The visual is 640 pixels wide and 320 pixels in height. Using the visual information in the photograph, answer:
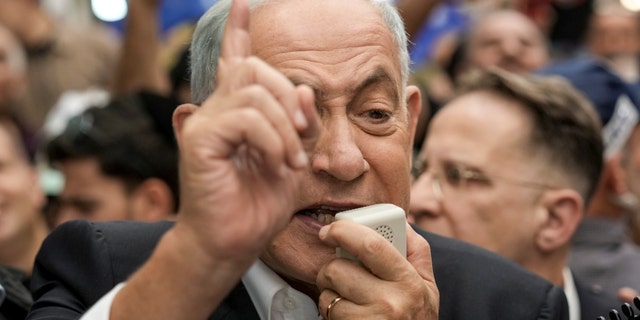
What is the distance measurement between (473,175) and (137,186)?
173cm

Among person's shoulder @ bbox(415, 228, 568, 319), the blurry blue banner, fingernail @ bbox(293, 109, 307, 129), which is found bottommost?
A: the blurry blue banner

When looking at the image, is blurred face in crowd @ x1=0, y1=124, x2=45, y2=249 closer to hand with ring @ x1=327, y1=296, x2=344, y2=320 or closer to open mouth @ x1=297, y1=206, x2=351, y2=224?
open mouth @ x1=297, y1=206, x2=351, y2=224

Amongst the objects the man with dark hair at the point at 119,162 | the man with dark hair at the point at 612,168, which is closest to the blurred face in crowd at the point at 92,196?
the man with dark hair at the point at 119,162

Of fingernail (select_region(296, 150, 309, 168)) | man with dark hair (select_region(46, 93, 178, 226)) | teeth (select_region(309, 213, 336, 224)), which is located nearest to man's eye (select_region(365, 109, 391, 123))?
teeth (select_region(309, 213, 336, 224))

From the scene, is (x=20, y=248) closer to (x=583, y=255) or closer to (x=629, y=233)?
(x=583, y=255)

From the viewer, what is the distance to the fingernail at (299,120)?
6.57ft

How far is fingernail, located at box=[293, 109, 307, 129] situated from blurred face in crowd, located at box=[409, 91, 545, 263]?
1936 millimetres

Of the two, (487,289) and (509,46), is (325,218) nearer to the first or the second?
(487,289)

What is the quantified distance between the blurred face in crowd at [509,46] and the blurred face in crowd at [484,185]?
315 cm

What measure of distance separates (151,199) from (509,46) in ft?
10.3

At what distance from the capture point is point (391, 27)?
279 centimetres

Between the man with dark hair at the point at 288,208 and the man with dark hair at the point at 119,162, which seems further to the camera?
the man with dark hair at the point at 119,162

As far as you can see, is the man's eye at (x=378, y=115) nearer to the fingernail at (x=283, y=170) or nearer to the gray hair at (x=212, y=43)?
the gray hair at (x=212, y=43)

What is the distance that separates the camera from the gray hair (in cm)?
271
